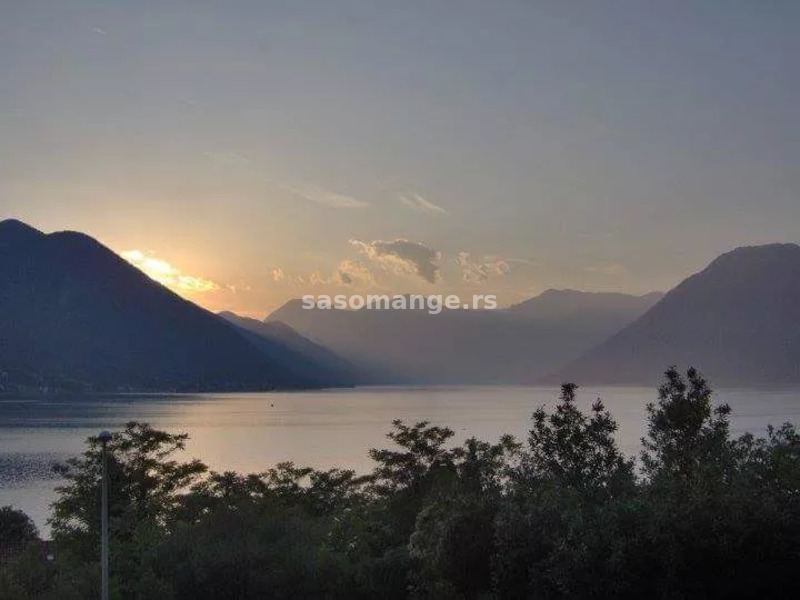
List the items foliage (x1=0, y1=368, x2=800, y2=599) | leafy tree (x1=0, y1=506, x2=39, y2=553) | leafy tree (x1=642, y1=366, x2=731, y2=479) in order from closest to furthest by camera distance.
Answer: foliage (x1=0, y1=368, x2=800, y2=599) → leafy tree (x1=642, y1=366, x2=731, y2=479) → leafy tree (x1=0, y1=506, x2=39, y2=553)

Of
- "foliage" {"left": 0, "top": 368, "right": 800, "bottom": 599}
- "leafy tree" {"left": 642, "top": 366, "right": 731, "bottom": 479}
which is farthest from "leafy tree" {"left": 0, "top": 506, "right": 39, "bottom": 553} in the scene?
"leafy tree" {"left": 642, "top": 366, "right": 731, "bottom": 479}

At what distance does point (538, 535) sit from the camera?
24906mm

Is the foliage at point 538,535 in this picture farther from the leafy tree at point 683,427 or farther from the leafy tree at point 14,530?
the leafy tree at point 14,530

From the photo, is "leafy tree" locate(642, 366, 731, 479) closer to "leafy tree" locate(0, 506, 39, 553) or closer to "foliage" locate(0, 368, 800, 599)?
"foliage" locate(0, 368, 800, 599)

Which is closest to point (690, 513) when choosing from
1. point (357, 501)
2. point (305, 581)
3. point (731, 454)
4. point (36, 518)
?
point (731, 454)

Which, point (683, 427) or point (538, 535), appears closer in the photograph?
point (538, 535)

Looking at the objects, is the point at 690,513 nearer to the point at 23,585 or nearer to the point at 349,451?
the point at 23,585

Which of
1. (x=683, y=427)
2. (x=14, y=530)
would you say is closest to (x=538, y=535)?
(x=683, y=427)

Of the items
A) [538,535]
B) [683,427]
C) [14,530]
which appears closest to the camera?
[538,535]

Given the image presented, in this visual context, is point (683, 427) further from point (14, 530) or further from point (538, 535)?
point (14, 530)

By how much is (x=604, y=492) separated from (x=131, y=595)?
57.7ft

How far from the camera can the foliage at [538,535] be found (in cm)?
2323

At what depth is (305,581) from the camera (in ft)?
101

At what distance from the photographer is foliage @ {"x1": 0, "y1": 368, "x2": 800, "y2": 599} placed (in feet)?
76.2
